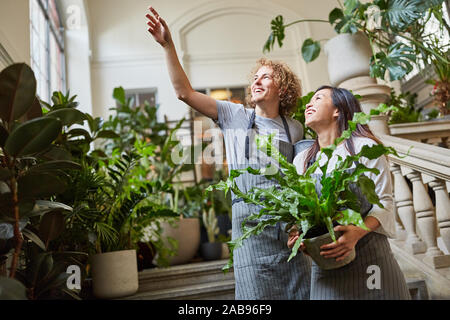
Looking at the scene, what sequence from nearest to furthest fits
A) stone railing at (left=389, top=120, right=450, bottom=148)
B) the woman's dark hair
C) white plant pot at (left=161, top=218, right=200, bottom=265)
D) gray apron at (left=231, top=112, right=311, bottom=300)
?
the woman's dark hair → gray apron at (left=231, top=112, right=311, bottom=300) → stone railing at (left=389, top=120, right=450, bottom=148) → white plant pot at (left=161, top=218, right=200, bottom=265)

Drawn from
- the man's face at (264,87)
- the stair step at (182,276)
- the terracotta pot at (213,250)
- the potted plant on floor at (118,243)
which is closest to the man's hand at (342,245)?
the man's face at (264,87)

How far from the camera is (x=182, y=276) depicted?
3.49m

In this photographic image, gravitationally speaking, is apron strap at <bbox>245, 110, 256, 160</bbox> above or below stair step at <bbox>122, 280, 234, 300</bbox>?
above

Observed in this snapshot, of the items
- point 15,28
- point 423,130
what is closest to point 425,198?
point 423,130

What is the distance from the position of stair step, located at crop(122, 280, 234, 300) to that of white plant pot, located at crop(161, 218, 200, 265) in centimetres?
100

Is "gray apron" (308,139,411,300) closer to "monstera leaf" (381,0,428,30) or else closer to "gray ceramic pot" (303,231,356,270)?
"gray ceramic pot" (303,231,356,270)

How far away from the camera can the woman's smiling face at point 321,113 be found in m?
1.37

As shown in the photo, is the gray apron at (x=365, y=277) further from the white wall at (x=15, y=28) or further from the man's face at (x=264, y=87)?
the white wall at (x=15, y=28)

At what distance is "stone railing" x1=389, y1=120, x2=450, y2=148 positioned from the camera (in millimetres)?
3154

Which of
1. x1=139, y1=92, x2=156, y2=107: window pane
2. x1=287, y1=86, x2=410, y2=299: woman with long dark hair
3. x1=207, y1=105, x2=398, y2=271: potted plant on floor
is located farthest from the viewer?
x1=139, y1=92, x2=156, y2=107: window pane

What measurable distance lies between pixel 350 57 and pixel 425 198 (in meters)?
1.22

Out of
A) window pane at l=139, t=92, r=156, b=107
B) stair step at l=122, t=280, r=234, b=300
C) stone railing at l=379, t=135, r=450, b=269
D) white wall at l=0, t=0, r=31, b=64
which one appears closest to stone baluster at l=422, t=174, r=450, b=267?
stone railing at l=379, t=135, r=450, b=269

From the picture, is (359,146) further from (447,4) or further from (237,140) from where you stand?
(447,4)
